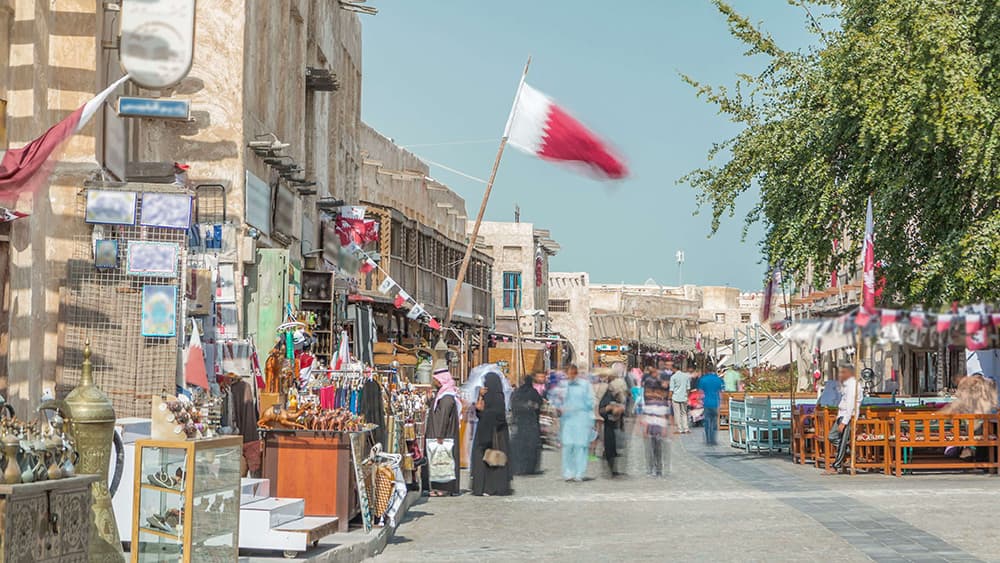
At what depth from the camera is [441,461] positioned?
19547 millimetres

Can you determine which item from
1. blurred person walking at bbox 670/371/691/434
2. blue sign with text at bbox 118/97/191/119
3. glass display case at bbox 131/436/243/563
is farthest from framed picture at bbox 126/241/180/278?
blurred person walking at bbox 670/371/691/434

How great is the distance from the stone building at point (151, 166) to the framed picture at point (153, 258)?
Result: 193mm

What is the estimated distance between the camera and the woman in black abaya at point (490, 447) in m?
19.9

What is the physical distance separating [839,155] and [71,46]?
13458 mm

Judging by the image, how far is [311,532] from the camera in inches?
482

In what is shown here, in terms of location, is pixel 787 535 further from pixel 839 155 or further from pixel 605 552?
pixel 839 155

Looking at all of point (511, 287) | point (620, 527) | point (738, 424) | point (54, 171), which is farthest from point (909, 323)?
point (511, 287)

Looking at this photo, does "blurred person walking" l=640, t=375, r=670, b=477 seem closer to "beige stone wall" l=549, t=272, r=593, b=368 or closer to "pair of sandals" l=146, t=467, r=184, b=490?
"pair of sandals" l=146, t=467, r=184, b=490

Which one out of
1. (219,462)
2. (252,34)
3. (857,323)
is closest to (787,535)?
(219,462)

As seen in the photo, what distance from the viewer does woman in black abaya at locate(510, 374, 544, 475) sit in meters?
24.5

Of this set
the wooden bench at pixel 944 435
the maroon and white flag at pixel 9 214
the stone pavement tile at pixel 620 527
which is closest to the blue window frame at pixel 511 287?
the wooden bench at pixel 944 435

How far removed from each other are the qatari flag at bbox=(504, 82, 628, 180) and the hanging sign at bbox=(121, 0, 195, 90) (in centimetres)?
644

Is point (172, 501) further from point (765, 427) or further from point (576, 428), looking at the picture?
point (765, 427)

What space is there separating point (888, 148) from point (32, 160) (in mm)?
14597
